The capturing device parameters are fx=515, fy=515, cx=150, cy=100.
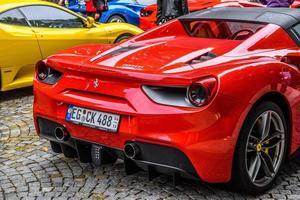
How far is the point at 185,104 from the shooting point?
129 inches

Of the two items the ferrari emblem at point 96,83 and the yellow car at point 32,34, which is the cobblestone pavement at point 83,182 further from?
the yellow car at point 32,34

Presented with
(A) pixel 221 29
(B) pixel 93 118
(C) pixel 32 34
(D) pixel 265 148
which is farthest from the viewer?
(C) pixel 32 34

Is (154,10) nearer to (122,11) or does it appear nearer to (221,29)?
(122,11)

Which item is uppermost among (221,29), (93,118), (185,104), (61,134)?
(221,29)

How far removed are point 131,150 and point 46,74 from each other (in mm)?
1096

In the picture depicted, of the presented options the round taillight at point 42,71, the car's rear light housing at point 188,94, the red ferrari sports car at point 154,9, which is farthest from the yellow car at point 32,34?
the car's rear light housing at point 188,94

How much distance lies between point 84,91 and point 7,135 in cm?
195

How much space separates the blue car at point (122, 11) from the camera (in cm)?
1387

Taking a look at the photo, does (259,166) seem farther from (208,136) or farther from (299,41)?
(299,41)

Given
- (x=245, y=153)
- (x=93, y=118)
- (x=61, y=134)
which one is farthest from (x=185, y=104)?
(x=61, y=134)

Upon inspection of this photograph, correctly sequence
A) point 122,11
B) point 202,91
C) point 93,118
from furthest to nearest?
point 122,11 → point 93,118 → point 202,91

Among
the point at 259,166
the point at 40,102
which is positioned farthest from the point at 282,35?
the point at 40,102

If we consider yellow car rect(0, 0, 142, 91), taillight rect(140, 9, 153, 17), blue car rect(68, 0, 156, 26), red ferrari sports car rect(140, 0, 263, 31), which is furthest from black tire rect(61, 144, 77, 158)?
blue car rect(68, 0, 156, 26)

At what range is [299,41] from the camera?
4.21m
